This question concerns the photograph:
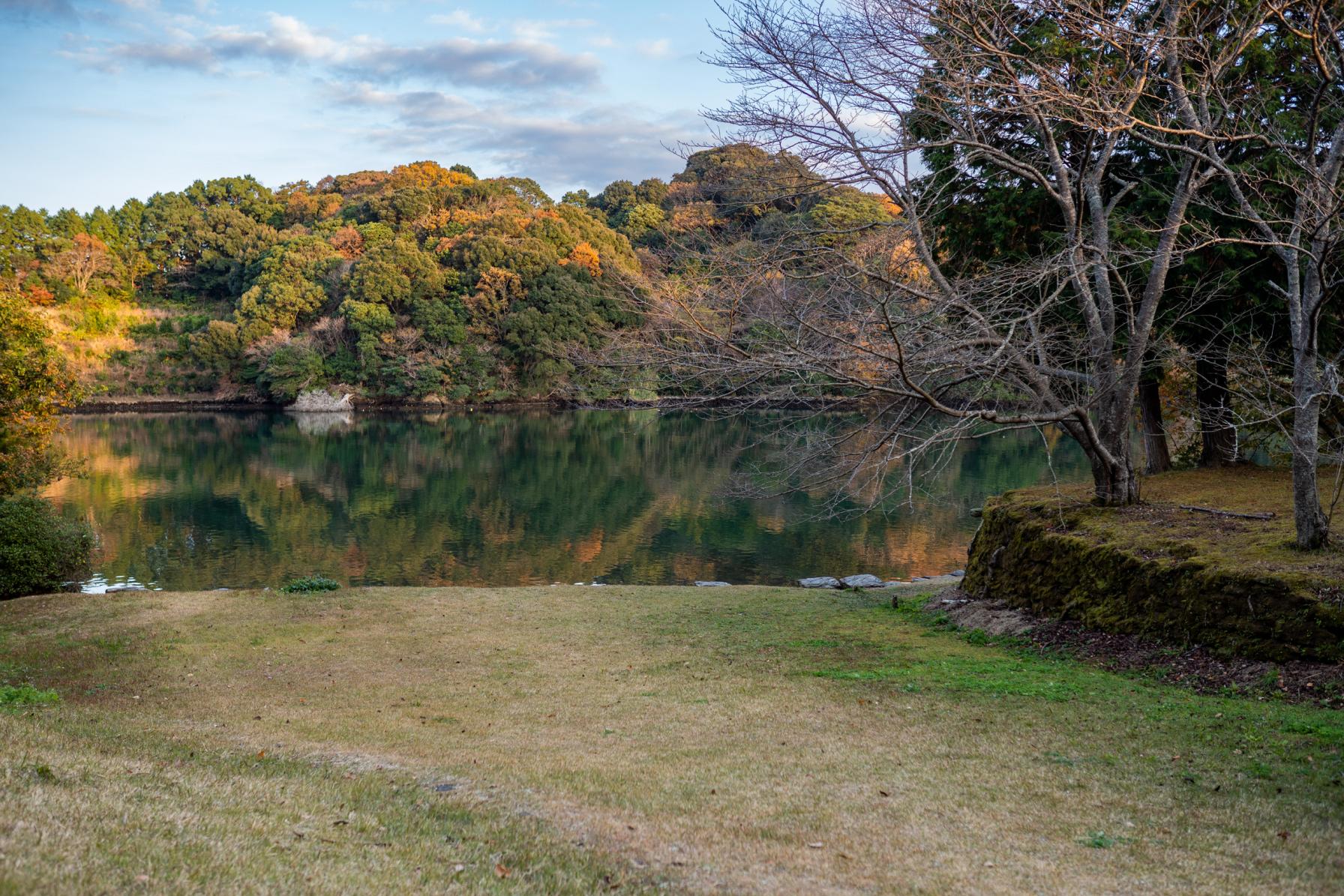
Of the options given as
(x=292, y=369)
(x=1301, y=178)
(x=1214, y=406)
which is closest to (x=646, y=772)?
(x=1301, y=178)

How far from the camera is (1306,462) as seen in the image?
361 inches

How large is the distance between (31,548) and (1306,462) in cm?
1916

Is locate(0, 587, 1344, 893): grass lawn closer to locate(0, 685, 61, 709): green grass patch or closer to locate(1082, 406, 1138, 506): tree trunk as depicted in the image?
locate(0, 685, 61, 709): green grass patch

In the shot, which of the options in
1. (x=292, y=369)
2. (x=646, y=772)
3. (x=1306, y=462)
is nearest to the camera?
(x=646, y=772)

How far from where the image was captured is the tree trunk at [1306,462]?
9.05 meters

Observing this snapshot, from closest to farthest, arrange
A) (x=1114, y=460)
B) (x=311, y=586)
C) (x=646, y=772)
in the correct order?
(x=646, y=772)
(x=1114, y=460)
(x=311, y=586)

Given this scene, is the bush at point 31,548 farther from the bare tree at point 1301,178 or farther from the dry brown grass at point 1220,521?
the bare tree at point 1301,178

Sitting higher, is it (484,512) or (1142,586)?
(1142,586)

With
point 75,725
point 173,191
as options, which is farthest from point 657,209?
point 75,725

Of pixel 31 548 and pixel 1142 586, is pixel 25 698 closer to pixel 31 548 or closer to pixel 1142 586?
pixel 31 548

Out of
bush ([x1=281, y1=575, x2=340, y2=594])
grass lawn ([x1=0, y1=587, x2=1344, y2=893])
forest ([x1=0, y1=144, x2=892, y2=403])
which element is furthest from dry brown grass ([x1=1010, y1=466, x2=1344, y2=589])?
forest ([x1=0, y1=144, x2=892, y2=403])

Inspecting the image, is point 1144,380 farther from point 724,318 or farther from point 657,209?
point 657,209

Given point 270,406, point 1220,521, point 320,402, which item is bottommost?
point 1220,521

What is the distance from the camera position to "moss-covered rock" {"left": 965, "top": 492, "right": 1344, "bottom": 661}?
831 cm
